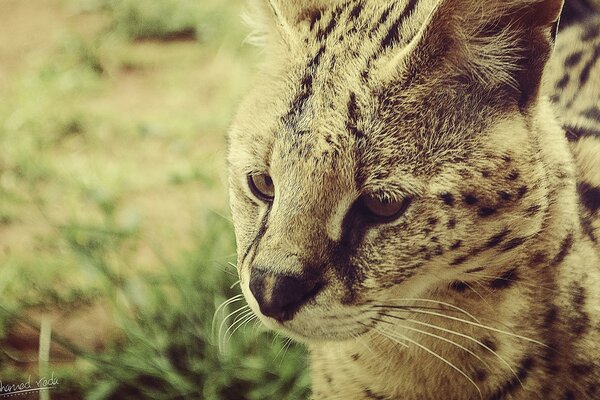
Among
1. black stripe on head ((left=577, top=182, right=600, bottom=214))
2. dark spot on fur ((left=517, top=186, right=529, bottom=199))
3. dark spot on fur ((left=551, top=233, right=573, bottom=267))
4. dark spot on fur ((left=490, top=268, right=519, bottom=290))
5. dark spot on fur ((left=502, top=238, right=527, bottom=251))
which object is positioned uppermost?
Answer: dark spot on fur ((left=517, top=186, right=529, bottom=199))

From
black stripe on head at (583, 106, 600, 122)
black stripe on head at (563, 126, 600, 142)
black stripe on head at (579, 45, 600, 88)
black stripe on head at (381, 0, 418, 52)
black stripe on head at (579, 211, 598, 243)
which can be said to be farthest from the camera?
black stripe on head at (579, 45, 600, 88)

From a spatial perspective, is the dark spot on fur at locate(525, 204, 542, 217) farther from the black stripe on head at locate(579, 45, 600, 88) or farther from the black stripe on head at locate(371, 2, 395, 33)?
the black stripe on head at locate(579, 45, 600, 88)

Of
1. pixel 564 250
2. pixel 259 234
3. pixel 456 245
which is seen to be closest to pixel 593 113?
pixel 564 250

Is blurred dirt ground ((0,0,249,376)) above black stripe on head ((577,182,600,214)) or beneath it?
beneath

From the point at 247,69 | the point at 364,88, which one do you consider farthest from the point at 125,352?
the point at 247,69

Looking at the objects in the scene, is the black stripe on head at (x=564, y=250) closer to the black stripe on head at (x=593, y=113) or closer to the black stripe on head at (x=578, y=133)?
the black stripe on head at (x=578, y=133)

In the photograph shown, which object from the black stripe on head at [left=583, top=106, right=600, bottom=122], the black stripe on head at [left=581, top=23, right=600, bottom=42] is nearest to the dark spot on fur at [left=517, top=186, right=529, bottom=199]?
the black stripe on head at [left=583, top=106, right=600, bottom=122]
